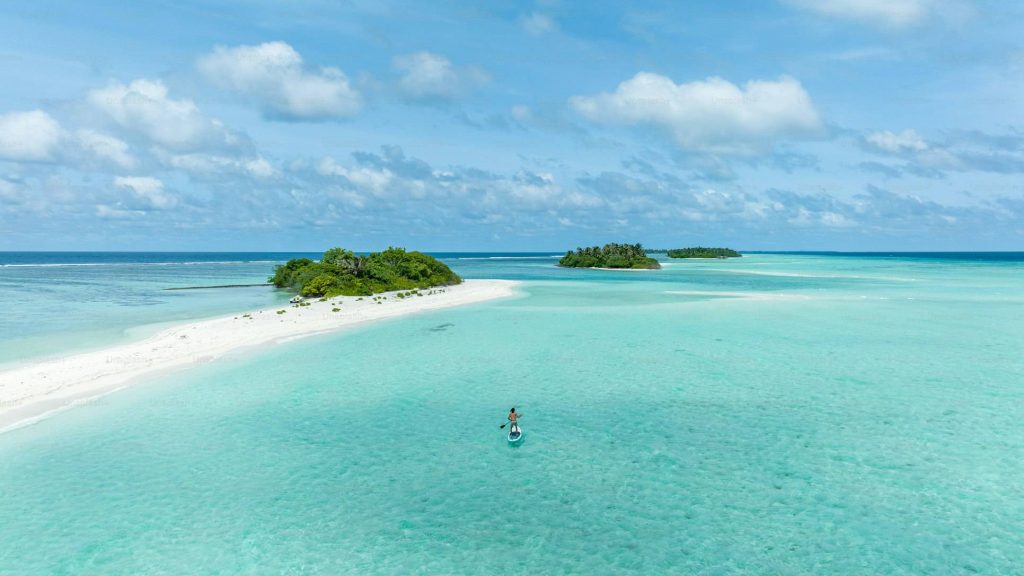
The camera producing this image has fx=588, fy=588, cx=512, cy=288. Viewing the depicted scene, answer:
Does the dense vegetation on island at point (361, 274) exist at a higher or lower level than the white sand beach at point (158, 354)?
higher

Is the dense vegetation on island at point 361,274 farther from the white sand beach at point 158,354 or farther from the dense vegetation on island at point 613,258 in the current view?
the dense vegetation on island at point 613,258

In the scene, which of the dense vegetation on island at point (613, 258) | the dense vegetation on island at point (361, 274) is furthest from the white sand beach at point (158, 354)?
the dense vegetation on island at point (613, 258)

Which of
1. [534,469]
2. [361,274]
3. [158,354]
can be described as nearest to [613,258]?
[361,274]

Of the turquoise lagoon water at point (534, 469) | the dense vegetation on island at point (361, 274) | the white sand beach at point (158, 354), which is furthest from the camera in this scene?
the dense vegetation on island at point (361, 274)

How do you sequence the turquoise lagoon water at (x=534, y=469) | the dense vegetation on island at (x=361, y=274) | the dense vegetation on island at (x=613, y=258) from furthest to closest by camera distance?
the dense vegetation on island at (x=613, y=258) < the dense vegetation on island at (x=361, y=274) < the turquoise lagoon water at (x=534, y=469)

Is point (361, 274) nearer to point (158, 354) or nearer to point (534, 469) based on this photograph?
point (158, 354)

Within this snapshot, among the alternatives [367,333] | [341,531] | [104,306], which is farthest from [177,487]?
[104,306]

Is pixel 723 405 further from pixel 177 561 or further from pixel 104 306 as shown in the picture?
pixel 104 306
